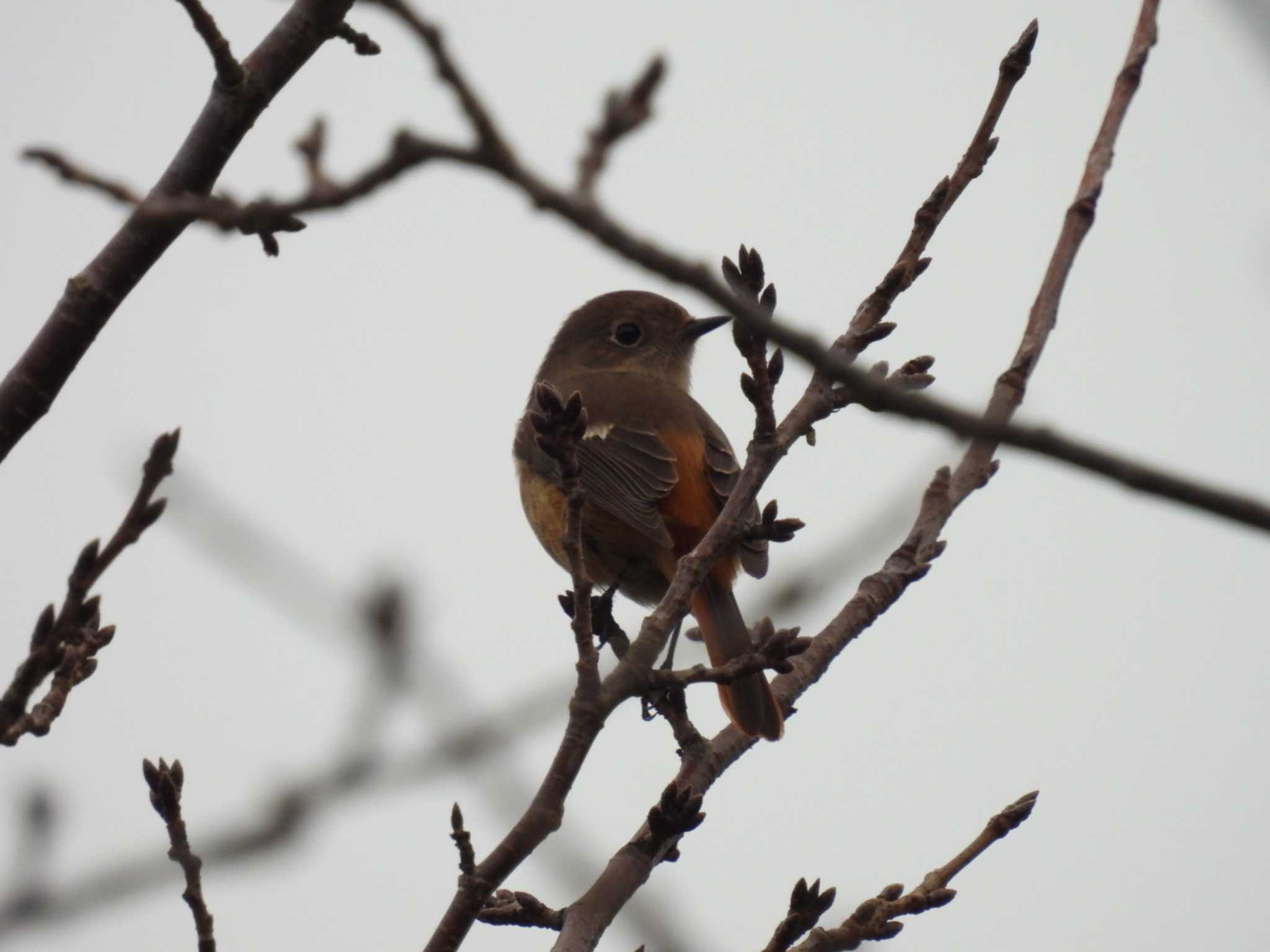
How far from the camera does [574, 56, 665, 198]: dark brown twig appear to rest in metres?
2.28

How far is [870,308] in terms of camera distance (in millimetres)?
3578

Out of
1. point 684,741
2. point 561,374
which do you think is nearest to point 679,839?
point 684,741

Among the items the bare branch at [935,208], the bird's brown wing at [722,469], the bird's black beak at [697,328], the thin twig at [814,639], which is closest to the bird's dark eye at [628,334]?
the bird's black beak at [697,328]

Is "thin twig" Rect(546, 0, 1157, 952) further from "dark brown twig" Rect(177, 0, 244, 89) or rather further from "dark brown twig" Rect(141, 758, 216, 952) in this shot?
"dark brown twig" Rect(177, 0, 244, 89)

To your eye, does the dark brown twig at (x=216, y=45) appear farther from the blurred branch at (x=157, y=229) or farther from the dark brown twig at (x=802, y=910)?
the dark brown twig at (x=802, y=910)

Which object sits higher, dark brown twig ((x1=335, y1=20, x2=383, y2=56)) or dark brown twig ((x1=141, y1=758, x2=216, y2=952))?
dark brown twig ((x1=335, y1=20, x2=383, y2=56))

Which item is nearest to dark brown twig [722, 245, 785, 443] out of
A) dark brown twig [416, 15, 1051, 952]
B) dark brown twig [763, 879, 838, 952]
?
dark brown twig [416, 15, 1051, 952]

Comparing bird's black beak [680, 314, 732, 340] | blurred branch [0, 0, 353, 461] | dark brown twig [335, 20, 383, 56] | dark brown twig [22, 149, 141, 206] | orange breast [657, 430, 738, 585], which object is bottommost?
dark brown twig [22, 149, 141, 206]

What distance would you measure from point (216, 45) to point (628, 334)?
5509mm

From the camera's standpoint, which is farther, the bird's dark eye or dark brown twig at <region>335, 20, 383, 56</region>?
the bird's dark eye

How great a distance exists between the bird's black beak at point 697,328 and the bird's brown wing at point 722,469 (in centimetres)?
57

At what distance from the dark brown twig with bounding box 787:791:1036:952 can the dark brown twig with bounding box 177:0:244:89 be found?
2169 millimetres

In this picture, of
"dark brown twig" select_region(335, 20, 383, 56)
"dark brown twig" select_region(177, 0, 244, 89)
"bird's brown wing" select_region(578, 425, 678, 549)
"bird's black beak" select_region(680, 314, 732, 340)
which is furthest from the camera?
"bird's black beak" select_region(680, 314, 732, 340)

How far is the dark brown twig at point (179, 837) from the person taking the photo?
2605 millimetres
